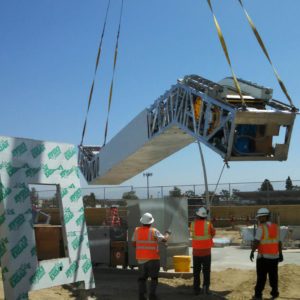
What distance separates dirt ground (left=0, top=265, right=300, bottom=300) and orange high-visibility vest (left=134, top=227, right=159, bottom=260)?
1485mm

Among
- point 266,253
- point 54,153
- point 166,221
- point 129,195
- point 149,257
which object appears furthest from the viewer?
point 129,195

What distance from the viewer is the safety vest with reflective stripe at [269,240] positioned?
1016 cm

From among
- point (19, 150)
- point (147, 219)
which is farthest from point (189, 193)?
point (19, 150)

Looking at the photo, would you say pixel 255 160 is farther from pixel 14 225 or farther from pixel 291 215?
pixel 291 215

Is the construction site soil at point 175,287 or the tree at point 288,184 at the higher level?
the tree at point 288,184

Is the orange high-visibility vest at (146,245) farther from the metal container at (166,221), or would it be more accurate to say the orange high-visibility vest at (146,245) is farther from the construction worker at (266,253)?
the metal container at (166,221)

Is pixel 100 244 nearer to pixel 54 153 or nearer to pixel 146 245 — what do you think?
pixel 146 245

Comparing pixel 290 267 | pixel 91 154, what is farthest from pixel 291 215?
pixel 290 267

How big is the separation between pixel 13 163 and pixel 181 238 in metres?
6.68

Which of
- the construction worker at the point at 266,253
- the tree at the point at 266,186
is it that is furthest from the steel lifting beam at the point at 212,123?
the tree at the point at 266,186

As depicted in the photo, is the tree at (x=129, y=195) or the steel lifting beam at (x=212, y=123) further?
the tree at (x=129, y=195)

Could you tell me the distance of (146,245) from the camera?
31.8 feet

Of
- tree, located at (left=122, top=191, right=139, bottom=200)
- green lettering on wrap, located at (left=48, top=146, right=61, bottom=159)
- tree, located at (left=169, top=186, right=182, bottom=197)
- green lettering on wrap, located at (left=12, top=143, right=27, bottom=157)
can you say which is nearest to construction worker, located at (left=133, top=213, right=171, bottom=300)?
green lettering on wrap, located at (left=48, top=146, right=61, bottom=159)

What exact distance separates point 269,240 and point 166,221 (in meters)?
4.31
